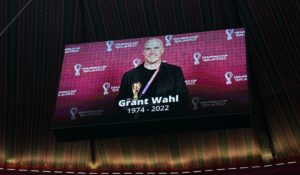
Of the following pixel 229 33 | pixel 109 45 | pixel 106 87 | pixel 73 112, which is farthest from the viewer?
pixel 109 45

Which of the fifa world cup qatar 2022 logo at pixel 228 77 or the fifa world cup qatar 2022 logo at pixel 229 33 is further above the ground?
the fifa world cup qatar 2022 logo at pixel 229 33

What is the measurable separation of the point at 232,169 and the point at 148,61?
3193 mm

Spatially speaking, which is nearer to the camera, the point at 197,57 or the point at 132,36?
the point at 197,57

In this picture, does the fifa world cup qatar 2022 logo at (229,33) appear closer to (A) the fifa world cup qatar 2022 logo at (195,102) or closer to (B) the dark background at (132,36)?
(B) the dark background at (132,36)

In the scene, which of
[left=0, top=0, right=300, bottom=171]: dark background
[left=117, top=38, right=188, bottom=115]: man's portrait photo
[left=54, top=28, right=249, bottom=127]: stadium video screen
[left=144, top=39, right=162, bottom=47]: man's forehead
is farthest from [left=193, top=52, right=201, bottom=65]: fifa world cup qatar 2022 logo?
[left=0, top=0, right=300, bottom=171]: dark background

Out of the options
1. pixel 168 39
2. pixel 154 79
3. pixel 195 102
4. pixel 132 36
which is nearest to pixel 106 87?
pixel 154 79

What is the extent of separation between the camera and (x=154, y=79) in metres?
7.87

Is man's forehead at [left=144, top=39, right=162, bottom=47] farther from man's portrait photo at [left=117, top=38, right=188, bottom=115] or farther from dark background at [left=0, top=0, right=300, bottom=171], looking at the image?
dark background at [left=0, top=0, right=300, bottom=171]

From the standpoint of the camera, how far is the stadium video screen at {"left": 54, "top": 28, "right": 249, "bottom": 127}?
24.2ft

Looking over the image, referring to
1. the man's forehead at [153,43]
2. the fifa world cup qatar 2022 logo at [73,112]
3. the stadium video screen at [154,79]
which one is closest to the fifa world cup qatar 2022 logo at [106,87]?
the stadium video screen at [154,79]

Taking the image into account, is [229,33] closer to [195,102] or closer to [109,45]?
[195,102]

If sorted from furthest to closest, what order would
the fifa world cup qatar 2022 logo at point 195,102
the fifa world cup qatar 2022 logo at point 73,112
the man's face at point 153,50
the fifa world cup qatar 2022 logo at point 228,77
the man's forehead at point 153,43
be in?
the man's forehead at point 153,43 < the man's face at point 153,50 < the fifa world cup qatar 2022 logo at point 73,112 < the fifa world cup qatar 2022 logo at point 228,77 < the fifa world cup qatar 2022 logo at point 195,102

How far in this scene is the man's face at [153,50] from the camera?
321 inches

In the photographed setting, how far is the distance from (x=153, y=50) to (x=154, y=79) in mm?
584
